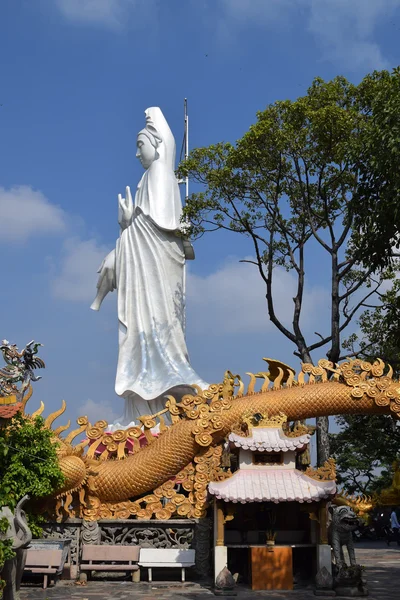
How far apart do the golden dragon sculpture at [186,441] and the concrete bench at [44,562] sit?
861 mm

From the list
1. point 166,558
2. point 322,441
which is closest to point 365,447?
point 322,441

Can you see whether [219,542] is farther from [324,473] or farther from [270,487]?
[324,473]

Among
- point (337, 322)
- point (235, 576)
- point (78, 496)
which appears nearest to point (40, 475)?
point (78, 496)

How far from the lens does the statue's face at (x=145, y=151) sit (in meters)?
16.9

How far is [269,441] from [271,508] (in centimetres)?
96

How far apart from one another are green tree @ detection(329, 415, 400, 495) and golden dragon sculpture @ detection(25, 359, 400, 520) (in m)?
5.84

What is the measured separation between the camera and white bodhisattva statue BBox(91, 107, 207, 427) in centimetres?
1522

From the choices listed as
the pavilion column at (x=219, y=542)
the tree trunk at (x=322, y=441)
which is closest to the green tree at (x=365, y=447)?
the tree trunk at (x=322, y=441)

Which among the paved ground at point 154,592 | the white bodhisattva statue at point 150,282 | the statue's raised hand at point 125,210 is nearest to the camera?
the paved ground at point 154,592

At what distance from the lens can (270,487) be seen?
9.91 metres

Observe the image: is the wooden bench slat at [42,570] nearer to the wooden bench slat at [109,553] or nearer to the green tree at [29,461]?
the green tree at [29,461]

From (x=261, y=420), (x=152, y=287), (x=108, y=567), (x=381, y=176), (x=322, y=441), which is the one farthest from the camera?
(x=152, y=287)

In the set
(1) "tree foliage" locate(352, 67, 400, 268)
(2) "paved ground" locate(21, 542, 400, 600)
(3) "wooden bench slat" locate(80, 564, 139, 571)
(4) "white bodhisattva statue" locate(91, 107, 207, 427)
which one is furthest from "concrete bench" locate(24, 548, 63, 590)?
(1) "tree foliage" locate(352, 67, 400, 268)

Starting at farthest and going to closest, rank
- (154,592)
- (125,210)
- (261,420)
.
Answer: (125,210) < (261,420) < (154,592)
